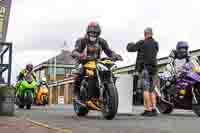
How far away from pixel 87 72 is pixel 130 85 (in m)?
2.31

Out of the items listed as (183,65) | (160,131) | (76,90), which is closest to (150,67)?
(183,65)

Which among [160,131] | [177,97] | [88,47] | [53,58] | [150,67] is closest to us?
[160,131]

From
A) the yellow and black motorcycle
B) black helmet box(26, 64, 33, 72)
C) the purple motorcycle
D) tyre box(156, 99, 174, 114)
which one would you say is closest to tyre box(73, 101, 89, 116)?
the yellow and black motorcycle

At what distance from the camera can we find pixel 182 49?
34.6ft

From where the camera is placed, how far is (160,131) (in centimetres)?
561

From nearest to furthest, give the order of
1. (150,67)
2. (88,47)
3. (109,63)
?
(109,63), (88,47), (150,67)

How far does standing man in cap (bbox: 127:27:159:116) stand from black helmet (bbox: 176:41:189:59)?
2.62 feet

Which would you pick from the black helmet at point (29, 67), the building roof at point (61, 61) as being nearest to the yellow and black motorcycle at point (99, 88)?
the black helmet at point (29, 67)

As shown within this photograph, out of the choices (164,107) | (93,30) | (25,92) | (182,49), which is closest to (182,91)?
(164,107)

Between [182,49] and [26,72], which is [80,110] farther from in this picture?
[26,72]

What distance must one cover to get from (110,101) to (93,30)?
4.54 ft

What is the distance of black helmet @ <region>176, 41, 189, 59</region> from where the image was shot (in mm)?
10516

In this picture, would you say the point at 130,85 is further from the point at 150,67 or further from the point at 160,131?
the point at 160,131

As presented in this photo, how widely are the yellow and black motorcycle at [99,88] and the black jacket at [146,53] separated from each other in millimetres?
1541
